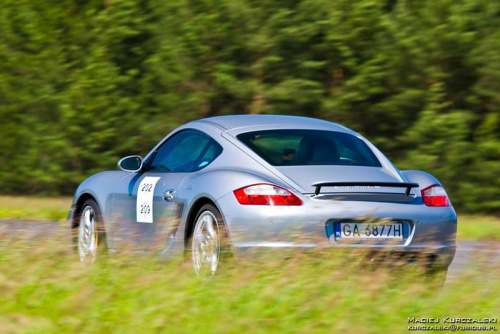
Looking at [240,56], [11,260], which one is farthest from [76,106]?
[11,260]

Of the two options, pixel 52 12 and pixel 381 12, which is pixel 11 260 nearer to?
pixel 381 12

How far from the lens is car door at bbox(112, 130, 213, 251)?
8336mm

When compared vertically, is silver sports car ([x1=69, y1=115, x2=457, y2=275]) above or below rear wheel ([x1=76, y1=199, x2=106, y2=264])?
above

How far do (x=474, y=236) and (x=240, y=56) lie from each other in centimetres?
913

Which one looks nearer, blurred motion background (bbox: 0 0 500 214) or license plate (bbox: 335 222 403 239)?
license plate (bbox: 335 222 403 239)

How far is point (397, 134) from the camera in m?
21.5

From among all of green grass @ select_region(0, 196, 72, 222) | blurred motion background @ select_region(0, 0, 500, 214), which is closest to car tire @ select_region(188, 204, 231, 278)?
green grass @ select_region(0, 196, 72, 222)

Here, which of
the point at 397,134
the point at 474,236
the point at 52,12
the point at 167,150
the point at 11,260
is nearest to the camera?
the point at 11,260

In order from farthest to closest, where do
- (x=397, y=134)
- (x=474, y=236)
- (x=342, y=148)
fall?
(x=397, y=134) < (x=474, y=236) < (x=342, y=148)

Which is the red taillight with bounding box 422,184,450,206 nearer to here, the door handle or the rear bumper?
the rear bumper

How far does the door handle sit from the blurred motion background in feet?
38.9

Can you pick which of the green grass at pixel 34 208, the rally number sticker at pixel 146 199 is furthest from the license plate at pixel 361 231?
the green grass at pixel 34 208

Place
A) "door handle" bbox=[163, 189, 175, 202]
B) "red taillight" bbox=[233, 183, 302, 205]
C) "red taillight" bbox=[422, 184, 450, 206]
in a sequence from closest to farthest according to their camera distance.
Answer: "red taillight" bbox=[233, 183, 302, 205]
"red taillight" bbox=[422, 184, 450, 206]
"door handle" bbox=[163, 189, 175, 202]

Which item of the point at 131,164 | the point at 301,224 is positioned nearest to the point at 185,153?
the point at 131,164
